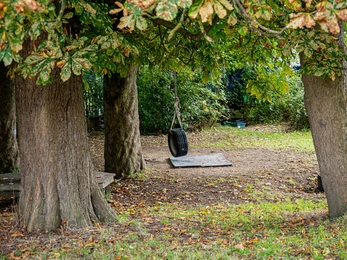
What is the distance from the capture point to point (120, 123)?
11.2 meters

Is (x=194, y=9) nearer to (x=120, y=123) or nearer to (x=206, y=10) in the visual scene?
(x=206, y=10)

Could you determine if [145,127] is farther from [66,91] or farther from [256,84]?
[66,91]

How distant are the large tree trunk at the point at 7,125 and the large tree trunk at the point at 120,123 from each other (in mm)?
2452

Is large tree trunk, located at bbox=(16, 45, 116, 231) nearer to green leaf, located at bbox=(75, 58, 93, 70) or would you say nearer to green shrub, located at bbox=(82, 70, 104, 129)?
green leaf, located at bbox=(75, 58, 93, 70)

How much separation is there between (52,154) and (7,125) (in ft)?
20.9

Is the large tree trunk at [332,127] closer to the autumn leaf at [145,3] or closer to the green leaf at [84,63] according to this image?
the green leaf at [84,63]

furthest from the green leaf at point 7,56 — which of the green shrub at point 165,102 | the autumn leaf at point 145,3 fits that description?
the green shrub at point 165,102

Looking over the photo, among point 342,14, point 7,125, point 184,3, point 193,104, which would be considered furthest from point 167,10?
point 193,104

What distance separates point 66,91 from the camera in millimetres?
5984

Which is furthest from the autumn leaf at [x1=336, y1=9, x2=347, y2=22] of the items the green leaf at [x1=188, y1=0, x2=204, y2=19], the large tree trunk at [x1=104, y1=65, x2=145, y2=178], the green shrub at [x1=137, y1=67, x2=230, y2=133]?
the green shrub at [x1=137, y1=67, x2=230, y2=133]

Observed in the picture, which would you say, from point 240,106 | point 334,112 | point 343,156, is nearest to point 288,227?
point 343,156

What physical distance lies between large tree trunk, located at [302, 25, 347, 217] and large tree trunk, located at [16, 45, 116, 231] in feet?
9.64

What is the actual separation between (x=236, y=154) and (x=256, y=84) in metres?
6.78

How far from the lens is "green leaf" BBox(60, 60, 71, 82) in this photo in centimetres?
401
